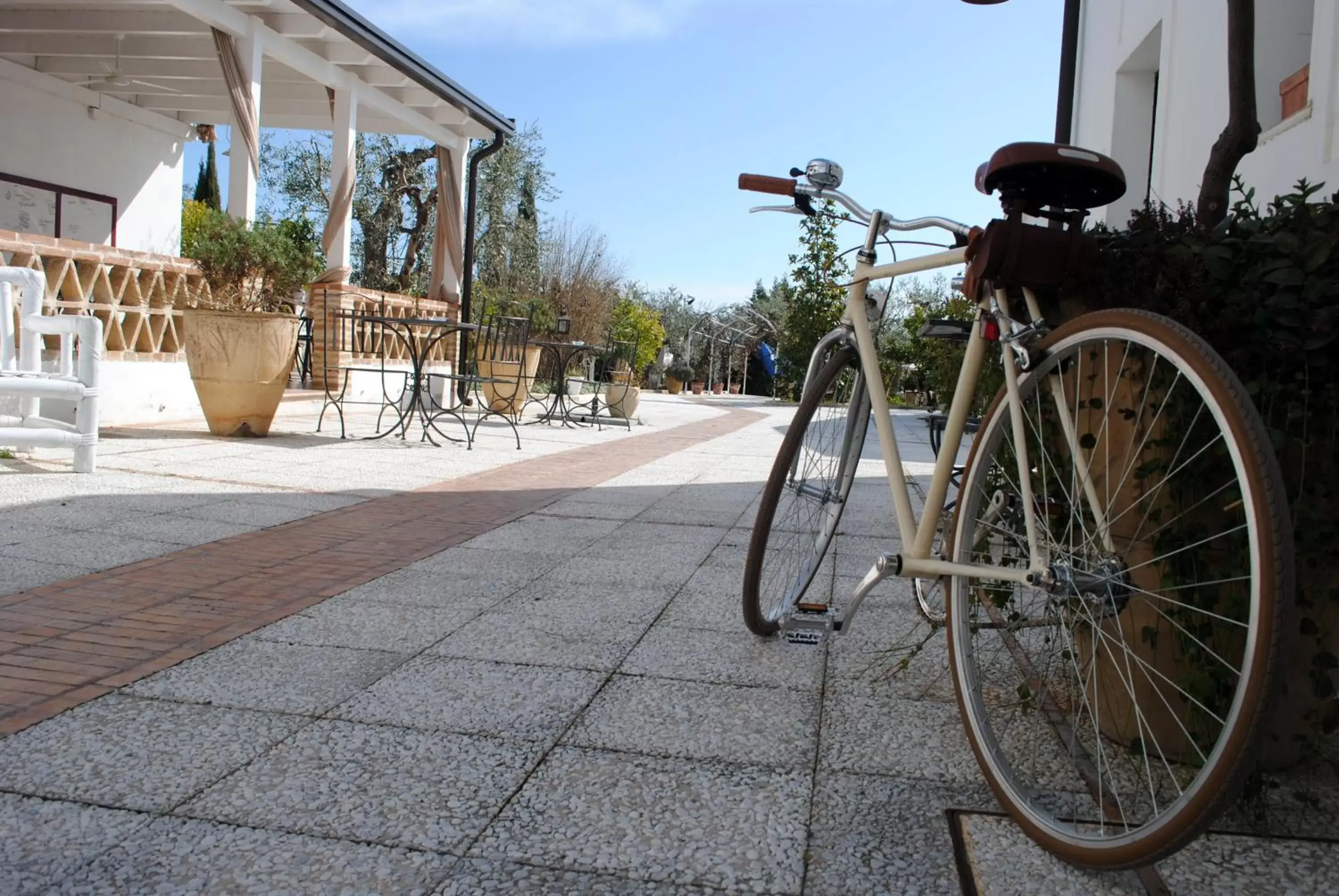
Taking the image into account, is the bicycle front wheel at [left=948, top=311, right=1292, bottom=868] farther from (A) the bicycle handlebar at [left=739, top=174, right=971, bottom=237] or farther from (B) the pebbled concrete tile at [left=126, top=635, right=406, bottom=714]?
(B) the pebbled concrete tile at [left=126, top=635, right=406, bottom=714]

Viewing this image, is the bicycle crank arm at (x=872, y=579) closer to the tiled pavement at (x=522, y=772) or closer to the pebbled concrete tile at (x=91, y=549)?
the tiled pavement at (x=522, y=772)

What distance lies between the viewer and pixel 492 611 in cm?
298

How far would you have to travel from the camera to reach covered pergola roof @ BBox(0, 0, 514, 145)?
9641mm

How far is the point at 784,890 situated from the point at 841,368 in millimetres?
1434

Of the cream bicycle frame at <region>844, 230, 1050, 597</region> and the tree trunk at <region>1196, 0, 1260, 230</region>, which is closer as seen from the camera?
the cream bicycle frame at <region>844, 230, 1050, 597</region>

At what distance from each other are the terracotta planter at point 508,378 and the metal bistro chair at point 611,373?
657 millimetres

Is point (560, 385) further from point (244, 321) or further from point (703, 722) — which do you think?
point (703, 722)

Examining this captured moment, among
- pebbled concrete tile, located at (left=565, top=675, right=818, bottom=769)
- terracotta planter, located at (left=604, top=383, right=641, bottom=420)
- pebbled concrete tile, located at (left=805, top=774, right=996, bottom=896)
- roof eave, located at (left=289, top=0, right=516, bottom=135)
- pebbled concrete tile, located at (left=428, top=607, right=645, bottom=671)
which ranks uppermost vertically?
roof eave, located at (left=289, top=0, right=516, bottom=135)

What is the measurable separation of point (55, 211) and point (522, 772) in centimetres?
1260

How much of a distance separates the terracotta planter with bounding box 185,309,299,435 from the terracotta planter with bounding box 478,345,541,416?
9.59 feet

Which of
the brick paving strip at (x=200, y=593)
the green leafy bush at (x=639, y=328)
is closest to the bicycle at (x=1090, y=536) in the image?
the brick paving strip at (x=200, y=593)

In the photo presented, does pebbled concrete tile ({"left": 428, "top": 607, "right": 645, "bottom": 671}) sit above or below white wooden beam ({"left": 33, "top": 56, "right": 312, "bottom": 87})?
below

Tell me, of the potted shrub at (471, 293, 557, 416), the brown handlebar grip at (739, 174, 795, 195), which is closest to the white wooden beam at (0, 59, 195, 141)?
the potted shrub at (471, 293, 557, 416)

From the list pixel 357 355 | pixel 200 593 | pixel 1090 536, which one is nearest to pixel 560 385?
pixel 357 355
